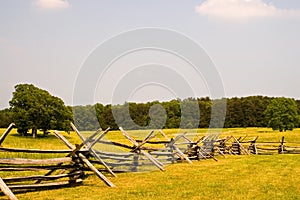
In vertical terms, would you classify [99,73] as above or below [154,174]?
above

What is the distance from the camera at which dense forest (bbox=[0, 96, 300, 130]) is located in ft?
84.6

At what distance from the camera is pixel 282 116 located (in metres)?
64.9

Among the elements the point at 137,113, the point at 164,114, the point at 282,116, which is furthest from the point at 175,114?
the point at 282,116

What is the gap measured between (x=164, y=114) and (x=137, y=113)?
540cm

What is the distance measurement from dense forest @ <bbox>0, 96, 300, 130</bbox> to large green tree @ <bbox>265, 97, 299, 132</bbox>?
5.78m

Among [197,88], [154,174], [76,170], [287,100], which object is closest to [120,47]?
[197,88]

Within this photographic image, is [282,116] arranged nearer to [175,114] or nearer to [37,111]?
[175,114]

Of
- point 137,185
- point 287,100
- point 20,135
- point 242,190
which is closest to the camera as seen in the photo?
point 242,190

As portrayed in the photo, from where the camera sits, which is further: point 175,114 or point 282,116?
point 282,116

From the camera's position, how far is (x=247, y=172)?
44.2 feet

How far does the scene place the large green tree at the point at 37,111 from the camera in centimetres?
4575

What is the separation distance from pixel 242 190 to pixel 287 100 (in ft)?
205

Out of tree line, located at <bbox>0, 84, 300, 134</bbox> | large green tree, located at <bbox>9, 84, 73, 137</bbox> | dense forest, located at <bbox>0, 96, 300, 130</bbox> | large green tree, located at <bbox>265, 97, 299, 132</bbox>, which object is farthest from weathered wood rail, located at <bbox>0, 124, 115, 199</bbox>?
large green tree, located at <bbox>265, 97, 299, 132</bbox>

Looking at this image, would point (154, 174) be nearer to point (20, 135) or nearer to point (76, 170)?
point (76, 170)
